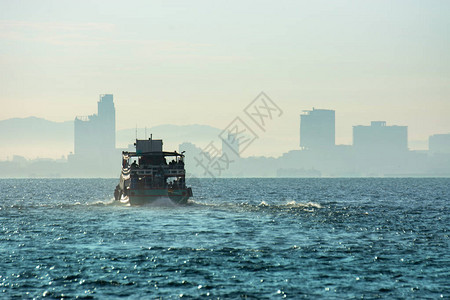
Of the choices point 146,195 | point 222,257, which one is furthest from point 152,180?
point 222,257

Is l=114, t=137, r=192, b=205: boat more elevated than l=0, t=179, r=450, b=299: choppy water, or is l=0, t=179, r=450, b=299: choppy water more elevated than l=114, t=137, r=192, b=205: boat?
l=114, t=137, r=192, b=205: boat

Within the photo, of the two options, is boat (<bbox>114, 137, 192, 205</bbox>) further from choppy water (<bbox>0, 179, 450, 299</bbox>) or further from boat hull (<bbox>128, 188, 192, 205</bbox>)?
choppy water (<bbox>0, 179, 450, 299</bbox>)

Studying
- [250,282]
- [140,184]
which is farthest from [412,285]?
[140,184]

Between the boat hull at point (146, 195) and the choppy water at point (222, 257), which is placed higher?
the boat hull at point (146, 195)

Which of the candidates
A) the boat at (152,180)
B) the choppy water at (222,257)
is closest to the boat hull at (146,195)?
the boat at (152,180)

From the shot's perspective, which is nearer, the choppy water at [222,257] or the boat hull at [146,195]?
the choppy water at [222,257]

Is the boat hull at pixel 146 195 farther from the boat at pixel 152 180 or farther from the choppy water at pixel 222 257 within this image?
the choppy water at pixel 222 257

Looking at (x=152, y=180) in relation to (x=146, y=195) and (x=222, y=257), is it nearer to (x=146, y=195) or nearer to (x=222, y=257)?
(x=146, y=195)

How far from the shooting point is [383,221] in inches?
2621

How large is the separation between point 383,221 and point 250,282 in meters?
37.3

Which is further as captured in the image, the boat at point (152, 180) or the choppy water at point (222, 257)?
the boat at point (152, 180)

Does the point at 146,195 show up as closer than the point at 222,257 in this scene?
No

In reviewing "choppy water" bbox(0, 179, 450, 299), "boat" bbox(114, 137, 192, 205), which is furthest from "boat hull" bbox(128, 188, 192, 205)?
"choppy water" bbox(0, 179, 450, 299)

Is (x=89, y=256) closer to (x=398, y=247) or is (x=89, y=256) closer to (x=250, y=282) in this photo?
(x=250, y=282)
